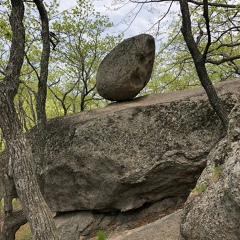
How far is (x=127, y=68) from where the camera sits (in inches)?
451

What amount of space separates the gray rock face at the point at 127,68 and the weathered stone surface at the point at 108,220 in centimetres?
459

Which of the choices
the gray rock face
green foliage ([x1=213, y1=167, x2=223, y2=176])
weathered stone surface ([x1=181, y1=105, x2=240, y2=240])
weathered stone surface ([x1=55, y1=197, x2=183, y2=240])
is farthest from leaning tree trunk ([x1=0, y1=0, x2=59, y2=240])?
the gray rock face

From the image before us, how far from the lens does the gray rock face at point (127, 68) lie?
11484 mm

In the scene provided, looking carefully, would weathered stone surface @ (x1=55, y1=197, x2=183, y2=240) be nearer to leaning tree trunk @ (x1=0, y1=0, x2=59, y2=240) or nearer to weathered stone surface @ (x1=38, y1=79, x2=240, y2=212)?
weathered stone surface @ (x1=38, y1=79, x2=240, y2=212)

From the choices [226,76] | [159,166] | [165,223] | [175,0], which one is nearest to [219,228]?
[165,223]

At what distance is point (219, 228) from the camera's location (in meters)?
4.44

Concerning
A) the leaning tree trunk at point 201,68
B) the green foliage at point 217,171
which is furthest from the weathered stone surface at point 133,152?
the green foliage at point 217,171

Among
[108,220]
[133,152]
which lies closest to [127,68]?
[133,152]

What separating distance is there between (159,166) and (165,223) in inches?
85.2

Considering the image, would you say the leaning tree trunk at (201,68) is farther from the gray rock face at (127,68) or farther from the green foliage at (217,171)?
the green foliage at (217,171)

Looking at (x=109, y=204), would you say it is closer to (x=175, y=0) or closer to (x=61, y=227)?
(x=61, y=227)

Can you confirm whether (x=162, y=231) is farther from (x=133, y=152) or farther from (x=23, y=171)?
(x=23, y=171)

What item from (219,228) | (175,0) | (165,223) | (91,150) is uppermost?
(175,0)

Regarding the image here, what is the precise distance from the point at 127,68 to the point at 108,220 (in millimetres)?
5940
